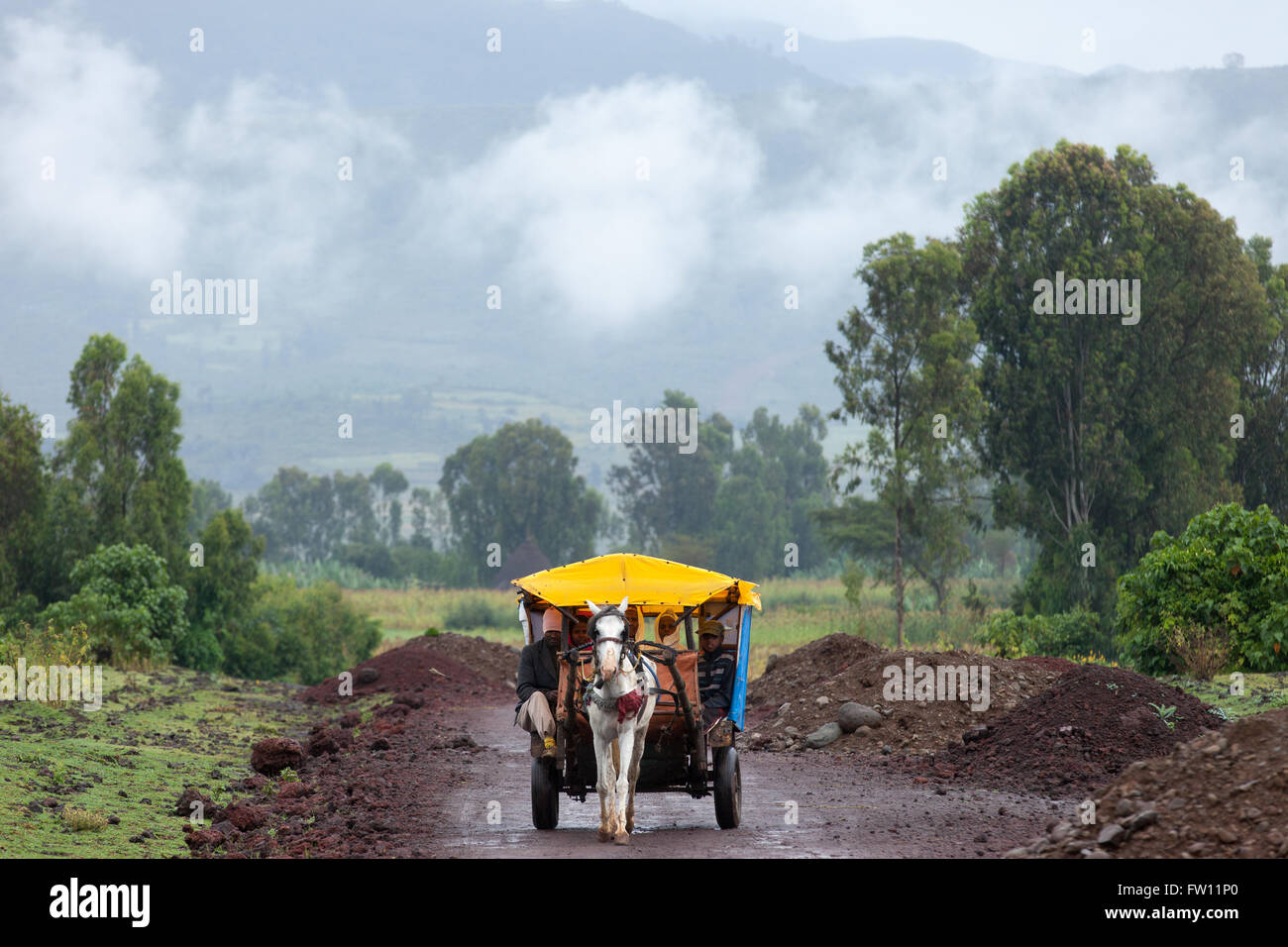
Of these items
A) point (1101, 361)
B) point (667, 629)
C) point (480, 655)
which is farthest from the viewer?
point (1101, 361)

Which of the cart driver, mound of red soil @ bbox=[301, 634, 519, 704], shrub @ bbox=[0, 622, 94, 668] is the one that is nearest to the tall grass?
mound of red soil @ bbox=[301, 634, 519, 704]

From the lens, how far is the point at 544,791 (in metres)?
13.0

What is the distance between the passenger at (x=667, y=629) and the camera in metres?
13.4

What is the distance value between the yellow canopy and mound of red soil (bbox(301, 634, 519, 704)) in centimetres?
1978

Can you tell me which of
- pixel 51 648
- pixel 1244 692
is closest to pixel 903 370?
pixel 1244 692

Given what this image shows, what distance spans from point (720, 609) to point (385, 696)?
21.0 metres

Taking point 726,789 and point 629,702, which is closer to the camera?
point 629,702

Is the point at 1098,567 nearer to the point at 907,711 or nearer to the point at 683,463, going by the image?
the point at 907,711

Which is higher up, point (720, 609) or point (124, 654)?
point (720, 609)

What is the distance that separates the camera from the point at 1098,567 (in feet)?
151

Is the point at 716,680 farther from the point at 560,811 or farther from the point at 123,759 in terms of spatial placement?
the point at 123,759

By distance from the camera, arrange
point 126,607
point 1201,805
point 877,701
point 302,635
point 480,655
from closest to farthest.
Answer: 1. point 1201,805
2. point 877,701
3. point 126,607
4. point 480,655
5. point 302,635

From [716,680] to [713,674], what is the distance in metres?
0.07

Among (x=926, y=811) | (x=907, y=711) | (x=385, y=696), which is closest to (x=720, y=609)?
(x=926, y=811)
